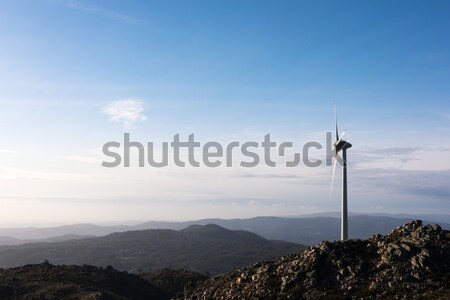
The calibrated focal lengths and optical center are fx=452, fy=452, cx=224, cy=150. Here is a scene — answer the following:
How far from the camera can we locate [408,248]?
64.5 metres

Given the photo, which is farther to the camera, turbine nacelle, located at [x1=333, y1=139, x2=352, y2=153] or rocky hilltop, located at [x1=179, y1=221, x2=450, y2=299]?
turbine nacelle, located at [x1=333, y1=139, x2=352, y2=153]

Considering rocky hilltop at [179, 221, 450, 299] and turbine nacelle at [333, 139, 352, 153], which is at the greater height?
turbine nacelle at [333, 139, 352, 153]

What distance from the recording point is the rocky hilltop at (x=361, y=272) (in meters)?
58.2

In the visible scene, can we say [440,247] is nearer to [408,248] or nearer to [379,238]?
[408,248]

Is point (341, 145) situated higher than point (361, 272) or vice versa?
point (341, 145)

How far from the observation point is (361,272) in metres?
63.8

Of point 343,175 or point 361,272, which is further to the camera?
point 343,175

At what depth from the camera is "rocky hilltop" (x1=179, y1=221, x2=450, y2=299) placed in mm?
58222

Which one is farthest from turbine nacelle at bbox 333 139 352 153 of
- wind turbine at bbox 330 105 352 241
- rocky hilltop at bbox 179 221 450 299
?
rocky hilltop at bbox 179 221 450 299

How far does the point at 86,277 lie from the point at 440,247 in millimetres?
98718

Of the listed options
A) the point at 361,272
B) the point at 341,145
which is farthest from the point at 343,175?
the point at 361,272

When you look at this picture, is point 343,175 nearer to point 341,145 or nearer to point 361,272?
point 341,145

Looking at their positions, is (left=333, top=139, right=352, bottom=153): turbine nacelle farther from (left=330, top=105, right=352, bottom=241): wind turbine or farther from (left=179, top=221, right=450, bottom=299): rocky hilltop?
(left=179, top=221, right=450, bottom=299): rocky hilltop

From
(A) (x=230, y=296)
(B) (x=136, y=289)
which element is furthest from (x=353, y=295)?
(B) (x=136, y=289)
